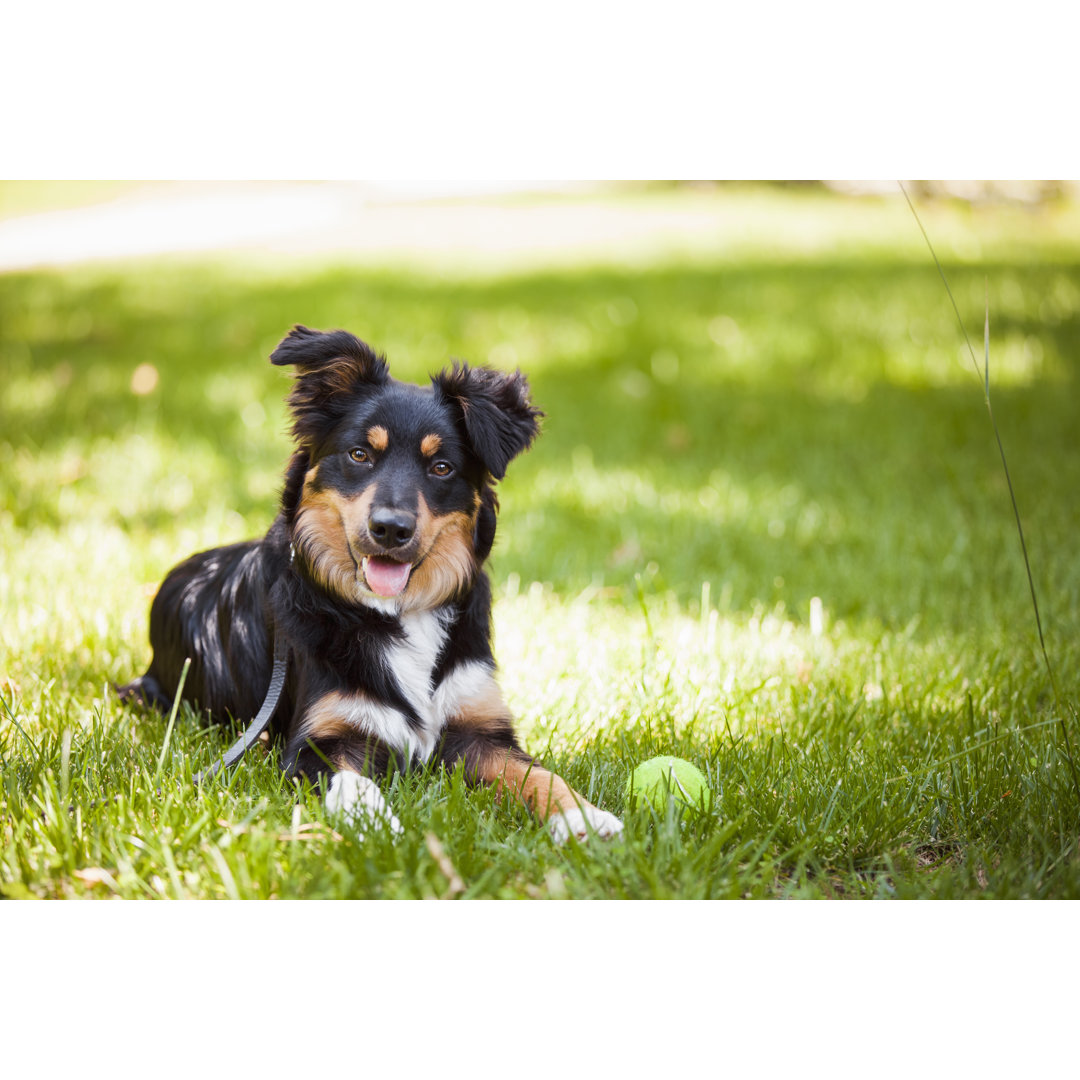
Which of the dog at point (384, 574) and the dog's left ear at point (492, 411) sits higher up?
the dog's left ear at point (492, 411)

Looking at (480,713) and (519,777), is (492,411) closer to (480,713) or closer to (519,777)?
(480,713)

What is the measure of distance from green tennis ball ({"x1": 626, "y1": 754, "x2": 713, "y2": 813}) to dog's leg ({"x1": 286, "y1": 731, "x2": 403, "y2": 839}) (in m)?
0.76

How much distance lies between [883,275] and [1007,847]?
371 inches

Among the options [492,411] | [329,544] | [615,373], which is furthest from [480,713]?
[615,373]

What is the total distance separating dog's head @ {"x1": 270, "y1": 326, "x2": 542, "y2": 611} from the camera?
321cm

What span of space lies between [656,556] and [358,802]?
129 inches

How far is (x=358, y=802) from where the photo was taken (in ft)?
9.27

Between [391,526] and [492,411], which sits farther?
[492,411]

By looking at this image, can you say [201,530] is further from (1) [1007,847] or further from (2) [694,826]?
(1) [1007,847]

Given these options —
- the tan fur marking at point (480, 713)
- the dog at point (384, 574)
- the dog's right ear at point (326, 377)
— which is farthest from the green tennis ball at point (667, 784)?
the dog's right ear at point (326, 377)

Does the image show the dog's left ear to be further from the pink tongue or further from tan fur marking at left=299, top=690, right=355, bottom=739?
tan fur marking at left=299, top=690, right=355, bottom=739

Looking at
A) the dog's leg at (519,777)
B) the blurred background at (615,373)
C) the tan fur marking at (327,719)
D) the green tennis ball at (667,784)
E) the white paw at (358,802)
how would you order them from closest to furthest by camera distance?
the white paw at (358,802) → the dog's leg at (519,777) → the green tennis ball at (667,784) → the tan fur marking at (327,719) → the blurred background at (615,373)

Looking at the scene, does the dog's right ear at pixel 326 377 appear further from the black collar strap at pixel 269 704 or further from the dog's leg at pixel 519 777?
the dog's leg at pixel 519 777

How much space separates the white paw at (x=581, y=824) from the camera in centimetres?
283
